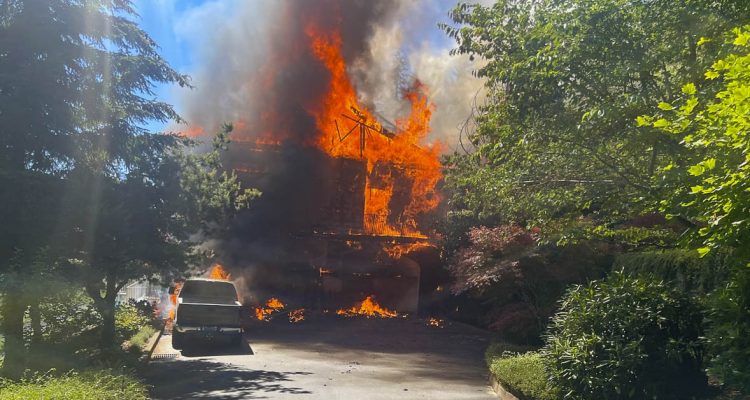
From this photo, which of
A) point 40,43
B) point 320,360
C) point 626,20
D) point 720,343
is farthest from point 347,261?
point 720,343

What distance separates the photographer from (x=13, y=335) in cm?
1004

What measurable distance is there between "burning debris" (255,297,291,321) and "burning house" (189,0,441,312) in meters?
0.79

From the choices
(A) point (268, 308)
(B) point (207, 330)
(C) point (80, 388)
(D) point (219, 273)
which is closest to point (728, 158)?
(C) point (80, 388)

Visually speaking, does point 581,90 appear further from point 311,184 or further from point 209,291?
point 311,184

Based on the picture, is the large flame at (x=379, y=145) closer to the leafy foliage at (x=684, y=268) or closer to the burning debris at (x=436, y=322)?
the burning debris at (x=436, y=322)

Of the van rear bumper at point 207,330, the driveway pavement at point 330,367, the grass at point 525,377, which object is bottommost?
the driveway pavement at point 330,367

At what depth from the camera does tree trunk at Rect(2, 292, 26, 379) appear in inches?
364

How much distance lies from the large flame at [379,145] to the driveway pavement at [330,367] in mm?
9930

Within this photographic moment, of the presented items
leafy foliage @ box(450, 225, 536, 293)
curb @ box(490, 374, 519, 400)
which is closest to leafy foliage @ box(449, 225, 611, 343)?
leafy foliage @ box(450, 225, 536, 293)

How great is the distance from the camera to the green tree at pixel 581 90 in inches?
291

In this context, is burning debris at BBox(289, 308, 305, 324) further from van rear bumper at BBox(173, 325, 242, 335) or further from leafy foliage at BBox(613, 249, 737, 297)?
leafy foliage at BBox(613, 249, 737, 297)

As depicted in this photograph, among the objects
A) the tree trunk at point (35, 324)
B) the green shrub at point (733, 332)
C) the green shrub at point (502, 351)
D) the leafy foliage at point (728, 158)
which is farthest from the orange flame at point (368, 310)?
the leafy foliage at point (728, 158)

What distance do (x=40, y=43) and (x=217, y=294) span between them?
28.2 ft

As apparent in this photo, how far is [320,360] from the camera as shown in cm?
1369
